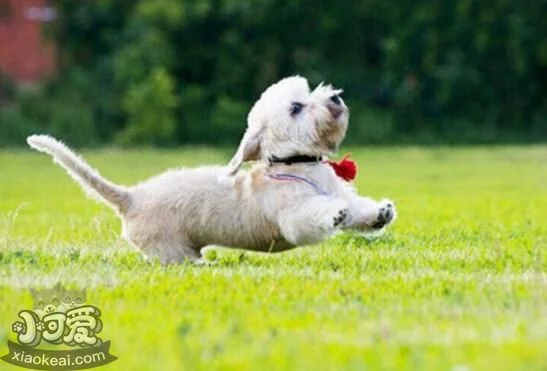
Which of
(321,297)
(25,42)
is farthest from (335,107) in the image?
(25,42)

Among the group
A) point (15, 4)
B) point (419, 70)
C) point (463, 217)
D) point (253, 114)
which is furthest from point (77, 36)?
point (253, 114)

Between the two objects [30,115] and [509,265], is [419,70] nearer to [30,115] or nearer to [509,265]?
[30,115]

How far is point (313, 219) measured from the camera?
22.9 feet

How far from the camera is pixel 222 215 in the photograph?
7.39 metres

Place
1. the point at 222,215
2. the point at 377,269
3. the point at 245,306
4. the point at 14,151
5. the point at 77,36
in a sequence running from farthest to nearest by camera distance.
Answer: the point at 77,36 → the point at 14,151 → the point at 222,215 → the point at 377,269 → the point at 245,306

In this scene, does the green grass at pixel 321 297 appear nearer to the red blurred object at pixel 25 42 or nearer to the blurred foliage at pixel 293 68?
the blurred foliage at pixel 293 68

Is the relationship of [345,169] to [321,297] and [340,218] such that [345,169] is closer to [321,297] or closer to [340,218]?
[340,218]

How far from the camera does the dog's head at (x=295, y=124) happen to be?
23.9ft

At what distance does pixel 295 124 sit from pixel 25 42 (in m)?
28.5

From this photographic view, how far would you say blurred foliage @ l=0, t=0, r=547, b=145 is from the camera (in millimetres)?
33812

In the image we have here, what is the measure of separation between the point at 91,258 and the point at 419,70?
28294 millimetres

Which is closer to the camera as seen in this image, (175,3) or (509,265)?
(509,265)

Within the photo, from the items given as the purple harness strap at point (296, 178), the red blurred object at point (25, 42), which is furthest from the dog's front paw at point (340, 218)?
the red blurred object at point (25, 42)

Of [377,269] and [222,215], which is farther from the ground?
[222,215]
